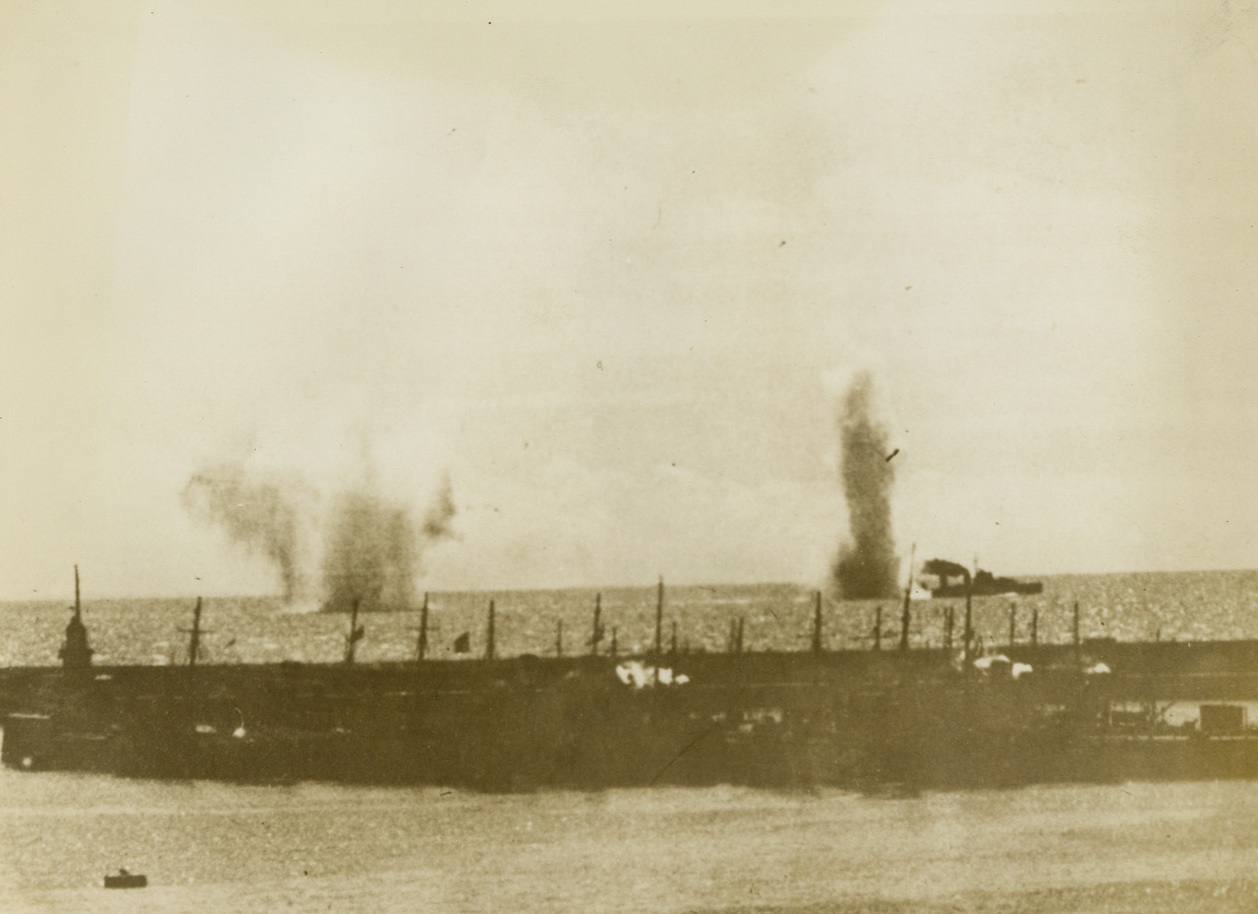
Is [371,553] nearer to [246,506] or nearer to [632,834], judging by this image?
[246,506]

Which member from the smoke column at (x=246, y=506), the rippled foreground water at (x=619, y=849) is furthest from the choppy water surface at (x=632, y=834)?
the smoke column at (x=246, y=506)

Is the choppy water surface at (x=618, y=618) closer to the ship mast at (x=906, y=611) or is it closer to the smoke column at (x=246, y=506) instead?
the ship mast at (x=906, y=611)

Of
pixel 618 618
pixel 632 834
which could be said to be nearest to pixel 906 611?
pixel 618 618

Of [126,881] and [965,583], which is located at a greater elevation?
[965,583]

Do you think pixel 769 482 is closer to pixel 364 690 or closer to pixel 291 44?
pixel 364 690

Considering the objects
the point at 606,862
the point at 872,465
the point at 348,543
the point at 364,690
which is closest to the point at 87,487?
the point at 348,543

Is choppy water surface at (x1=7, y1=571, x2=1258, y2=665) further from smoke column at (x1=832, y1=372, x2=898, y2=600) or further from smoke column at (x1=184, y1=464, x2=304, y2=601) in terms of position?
smoke column at (x1=184, y1=464, x2=304, y2=601)

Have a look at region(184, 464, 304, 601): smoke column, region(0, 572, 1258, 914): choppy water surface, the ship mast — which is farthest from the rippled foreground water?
region(184, 464, 304, 601): smoke column
